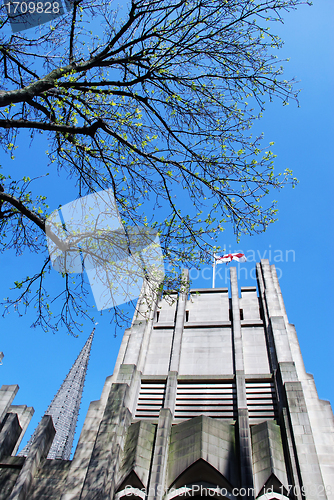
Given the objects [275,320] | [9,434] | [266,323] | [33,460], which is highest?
[266,323]

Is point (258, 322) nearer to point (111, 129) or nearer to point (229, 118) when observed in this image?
point (229, 118)

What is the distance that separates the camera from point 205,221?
1083 cm

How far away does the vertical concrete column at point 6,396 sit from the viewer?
1629 centimetres

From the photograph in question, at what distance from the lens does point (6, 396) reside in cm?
1675

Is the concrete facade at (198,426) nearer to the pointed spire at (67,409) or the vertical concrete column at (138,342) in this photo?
the vertical concrete column at (138,342)

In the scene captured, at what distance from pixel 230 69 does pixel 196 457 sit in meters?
12.8

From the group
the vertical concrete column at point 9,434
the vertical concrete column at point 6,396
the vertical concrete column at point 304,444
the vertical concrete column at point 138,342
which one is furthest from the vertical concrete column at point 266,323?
the vertical concrete column at point 6,396

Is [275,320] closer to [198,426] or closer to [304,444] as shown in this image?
[304,444]

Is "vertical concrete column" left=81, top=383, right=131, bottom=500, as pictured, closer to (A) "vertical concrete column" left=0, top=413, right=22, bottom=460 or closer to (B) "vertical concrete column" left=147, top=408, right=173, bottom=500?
(B) "vertical concrete column" left=147, top=408, right=173, bottom=500

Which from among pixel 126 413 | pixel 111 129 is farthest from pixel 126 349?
pixel 111 129

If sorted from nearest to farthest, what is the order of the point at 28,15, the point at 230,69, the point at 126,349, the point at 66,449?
the point at 28,15 → the point at 230,69 → the point at 126,349 → the point at 66,449

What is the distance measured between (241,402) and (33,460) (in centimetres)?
833

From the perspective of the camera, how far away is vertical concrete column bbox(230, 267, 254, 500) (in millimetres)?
11141

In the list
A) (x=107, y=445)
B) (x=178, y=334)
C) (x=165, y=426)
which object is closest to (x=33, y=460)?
(x=107, y=445)
